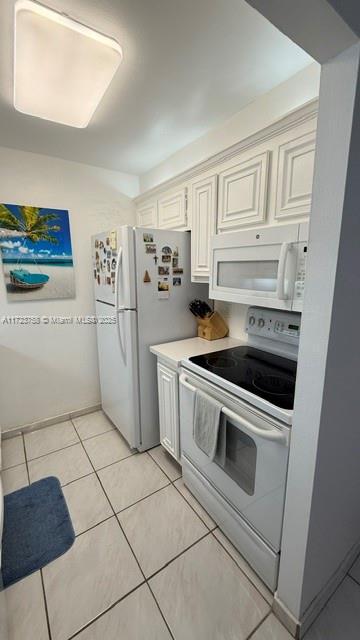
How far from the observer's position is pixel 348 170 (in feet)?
2.52

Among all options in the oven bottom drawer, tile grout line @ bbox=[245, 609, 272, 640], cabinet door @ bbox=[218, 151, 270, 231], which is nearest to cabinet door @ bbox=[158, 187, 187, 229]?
cabinet door @ bbox=[218, 151, 270, 231]

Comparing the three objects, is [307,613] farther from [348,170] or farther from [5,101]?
[5,101]

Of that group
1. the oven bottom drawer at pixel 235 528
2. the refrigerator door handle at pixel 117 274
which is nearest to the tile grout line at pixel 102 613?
the oven bottom drawer at pixel 235 528

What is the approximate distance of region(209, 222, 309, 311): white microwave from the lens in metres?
1.23

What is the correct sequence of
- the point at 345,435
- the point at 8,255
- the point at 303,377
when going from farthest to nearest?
the point at 8,255, the point at 345,435, the point at 303,377

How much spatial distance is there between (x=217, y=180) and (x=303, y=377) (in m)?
1.28

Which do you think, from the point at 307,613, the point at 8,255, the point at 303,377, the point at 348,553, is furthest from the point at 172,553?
the point at 8,255

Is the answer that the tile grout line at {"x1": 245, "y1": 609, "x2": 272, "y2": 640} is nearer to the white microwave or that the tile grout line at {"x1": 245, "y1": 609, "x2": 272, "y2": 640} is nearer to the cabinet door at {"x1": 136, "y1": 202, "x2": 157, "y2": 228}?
the white microwave

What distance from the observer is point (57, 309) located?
2459 mm

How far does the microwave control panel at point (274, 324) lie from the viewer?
1599mm

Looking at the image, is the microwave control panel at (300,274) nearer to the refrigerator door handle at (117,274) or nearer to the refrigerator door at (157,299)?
the refrigerator door at (157,299)

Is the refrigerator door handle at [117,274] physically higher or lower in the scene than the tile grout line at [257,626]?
higher

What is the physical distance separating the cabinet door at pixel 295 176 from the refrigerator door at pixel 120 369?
115cm

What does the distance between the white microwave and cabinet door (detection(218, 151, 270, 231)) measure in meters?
0.08
